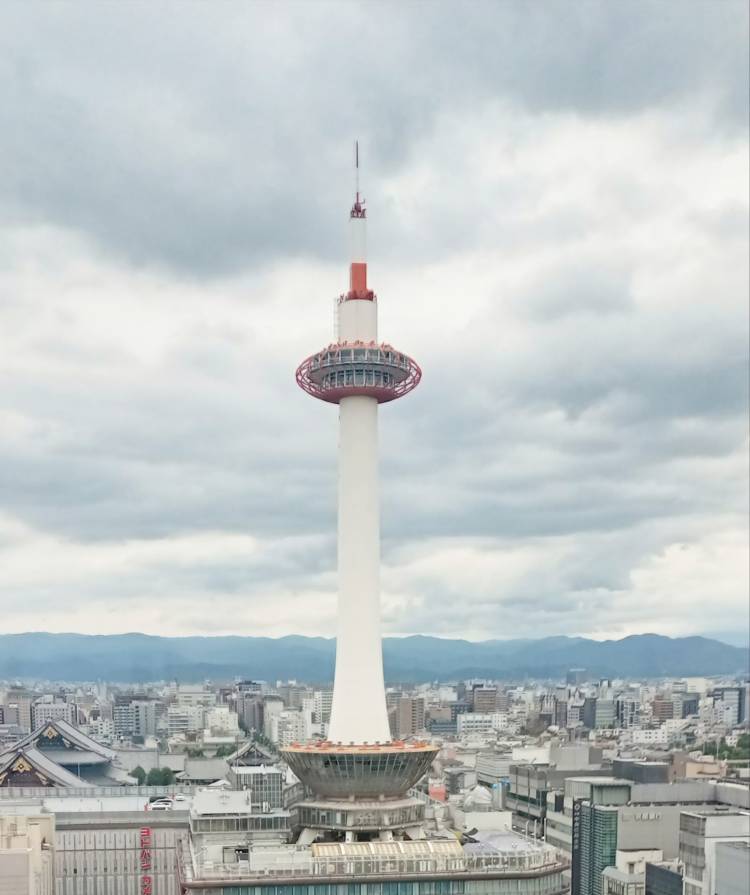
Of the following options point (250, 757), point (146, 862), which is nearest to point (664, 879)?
point (146, 862)

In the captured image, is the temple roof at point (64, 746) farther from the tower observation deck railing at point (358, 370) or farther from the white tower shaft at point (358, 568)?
the tower observation deck railing at point (358, 370)

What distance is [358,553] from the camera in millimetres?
66000

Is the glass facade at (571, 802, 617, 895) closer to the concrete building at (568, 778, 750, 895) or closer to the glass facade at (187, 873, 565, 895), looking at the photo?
the concrete building at (568, 778, 750, 895)

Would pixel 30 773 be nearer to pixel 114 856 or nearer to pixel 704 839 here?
pixel 114 856

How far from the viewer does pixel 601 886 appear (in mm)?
89312

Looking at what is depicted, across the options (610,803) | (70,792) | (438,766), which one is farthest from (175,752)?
(610,803)

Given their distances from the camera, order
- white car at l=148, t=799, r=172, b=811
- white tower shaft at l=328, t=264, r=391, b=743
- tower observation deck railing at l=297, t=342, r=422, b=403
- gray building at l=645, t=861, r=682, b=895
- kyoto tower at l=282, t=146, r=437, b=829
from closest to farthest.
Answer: kyoto tower at l=282, t=146, r=437, b=829, white tower shaft at l=328, t=264, r=391, b=743, tower observation deck railing at l=297, t=342, r=422, b=403, gray building at l=645, t=861, r=682, b=895, white car at l=148, t=799, r=172, b=811

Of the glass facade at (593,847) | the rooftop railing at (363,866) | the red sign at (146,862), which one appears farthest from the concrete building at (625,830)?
the red sign at (146,862)

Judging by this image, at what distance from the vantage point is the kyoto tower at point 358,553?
6072 centimetres

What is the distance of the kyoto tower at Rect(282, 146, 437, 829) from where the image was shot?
6072cm

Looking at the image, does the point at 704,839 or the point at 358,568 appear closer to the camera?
the point at 358,568

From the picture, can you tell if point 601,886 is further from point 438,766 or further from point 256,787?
point 438,766

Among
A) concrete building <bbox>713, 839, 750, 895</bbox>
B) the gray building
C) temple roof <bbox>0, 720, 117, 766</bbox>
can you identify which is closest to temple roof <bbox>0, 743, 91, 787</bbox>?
temple roof <bbox>0, 720, 117, 766</bbox>

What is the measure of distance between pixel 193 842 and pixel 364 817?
8.44m
